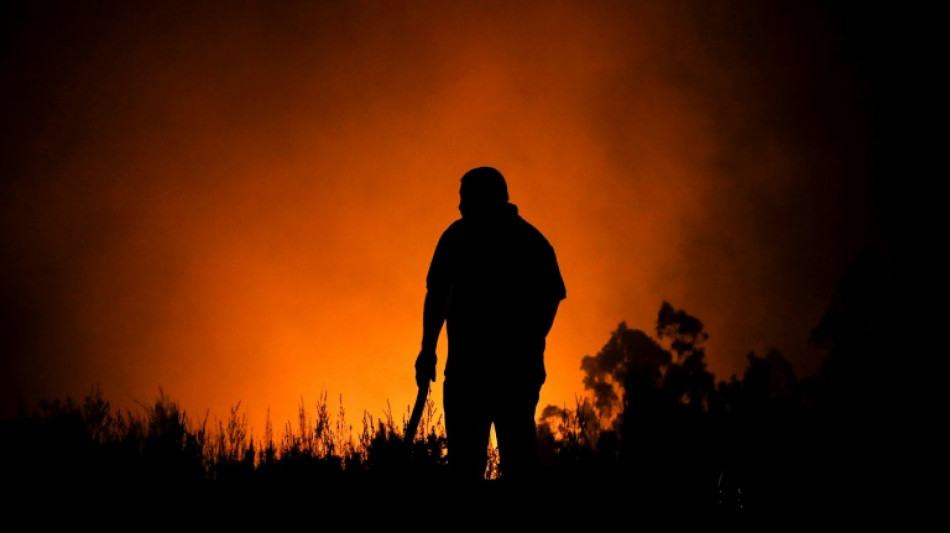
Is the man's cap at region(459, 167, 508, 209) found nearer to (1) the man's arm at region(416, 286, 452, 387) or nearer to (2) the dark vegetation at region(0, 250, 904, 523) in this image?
(1) the man's arm at region(416, 286, 452, 387)

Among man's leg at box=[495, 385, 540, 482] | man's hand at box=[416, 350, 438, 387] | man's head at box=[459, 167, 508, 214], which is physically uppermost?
man's head at box=[459, 167, 508, 214]

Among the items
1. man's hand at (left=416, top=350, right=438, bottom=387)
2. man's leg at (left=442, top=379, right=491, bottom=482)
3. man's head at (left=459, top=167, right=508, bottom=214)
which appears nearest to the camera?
man's leg at (left=442, top=379, right=491, bottom=482)

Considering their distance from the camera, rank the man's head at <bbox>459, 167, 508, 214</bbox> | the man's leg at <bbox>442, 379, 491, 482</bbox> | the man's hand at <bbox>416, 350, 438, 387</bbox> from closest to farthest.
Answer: the man's leg at <bbox>442, 379, 491, 482</bbox> → the man's head at <bbox>459, 167, 508, 214</bbox> → the man's hand at <bbox>416, 350, 438, 387</bbox>

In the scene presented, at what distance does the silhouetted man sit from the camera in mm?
3939

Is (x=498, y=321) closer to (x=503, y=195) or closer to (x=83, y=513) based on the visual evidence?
(x=503, y=195)

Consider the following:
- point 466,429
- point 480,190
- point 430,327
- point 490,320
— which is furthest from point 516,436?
point 480,190

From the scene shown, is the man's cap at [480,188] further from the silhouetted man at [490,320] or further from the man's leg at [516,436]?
the man's leg at [516,436]

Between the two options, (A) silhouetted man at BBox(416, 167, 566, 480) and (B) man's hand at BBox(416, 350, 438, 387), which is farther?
(B) man's hand at BBox(416, 350, 438, 387)

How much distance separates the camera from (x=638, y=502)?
14.6 feet

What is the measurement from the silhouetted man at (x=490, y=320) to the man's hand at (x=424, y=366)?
29 millimetres

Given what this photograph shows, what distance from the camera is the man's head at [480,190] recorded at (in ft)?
13.5

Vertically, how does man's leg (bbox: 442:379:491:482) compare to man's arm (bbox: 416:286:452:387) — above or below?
below

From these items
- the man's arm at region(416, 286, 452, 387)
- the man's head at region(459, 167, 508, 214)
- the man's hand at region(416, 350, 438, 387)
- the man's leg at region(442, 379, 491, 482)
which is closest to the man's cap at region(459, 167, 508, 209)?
the man's head at region(459, 167, 508, 214)

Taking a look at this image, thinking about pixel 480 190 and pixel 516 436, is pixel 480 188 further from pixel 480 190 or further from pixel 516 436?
pixel 516 436
